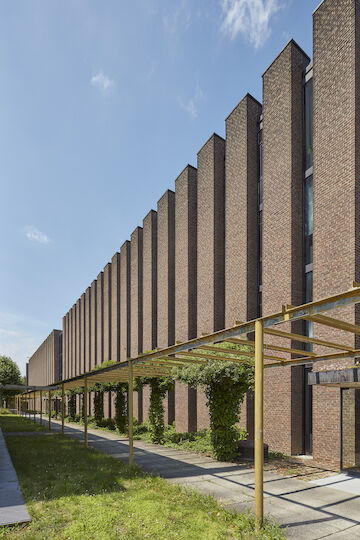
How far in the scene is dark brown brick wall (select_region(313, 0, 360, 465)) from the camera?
15.6m

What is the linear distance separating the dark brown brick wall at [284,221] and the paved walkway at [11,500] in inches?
433

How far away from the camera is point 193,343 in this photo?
394 inches

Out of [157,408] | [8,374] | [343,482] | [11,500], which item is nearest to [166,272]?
[157,408]

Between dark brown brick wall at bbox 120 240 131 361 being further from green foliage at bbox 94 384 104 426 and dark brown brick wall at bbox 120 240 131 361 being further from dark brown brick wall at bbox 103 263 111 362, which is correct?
green foliage at bbox 94 384 104 426

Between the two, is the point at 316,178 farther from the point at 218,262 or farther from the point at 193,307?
the point at 193,307

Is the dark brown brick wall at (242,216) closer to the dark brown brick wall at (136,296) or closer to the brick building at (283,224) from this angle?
the brick building at (283,224)

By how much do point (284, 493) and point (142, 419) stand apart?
2557cm

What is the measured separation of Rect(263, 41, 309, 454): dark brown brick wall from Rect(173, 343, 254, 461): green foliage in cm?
329

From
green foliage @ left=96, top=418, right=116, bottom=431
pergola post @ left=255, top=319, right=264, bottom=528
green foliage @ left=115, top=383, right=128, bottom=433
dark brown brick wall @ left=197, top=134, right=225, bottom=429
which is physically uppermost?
dark brown brick wall @ left=197, top=134, right=225, bottom=429

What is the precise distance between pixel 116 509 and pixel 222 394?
7.34 m

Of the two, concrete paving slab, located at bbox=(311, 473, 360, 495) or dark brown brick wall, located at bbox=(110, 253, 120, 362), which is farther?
dark brown brick wall, located at bbox=(110, 253, 120, 362)

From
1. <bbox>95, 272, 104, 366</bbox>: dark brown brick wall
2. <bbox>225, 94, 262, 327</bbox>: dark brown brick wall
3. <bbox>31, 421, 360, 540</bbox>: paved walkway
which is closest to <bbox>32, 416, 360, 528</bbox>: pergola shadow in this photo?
<bbox>31, 421, 360, 540</bbox>: paved walkway

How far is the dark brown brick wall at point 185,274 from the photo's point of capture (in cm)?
2652

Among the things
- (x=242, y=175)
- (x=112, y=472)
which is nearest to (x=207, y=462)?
(x=112, y=472)
